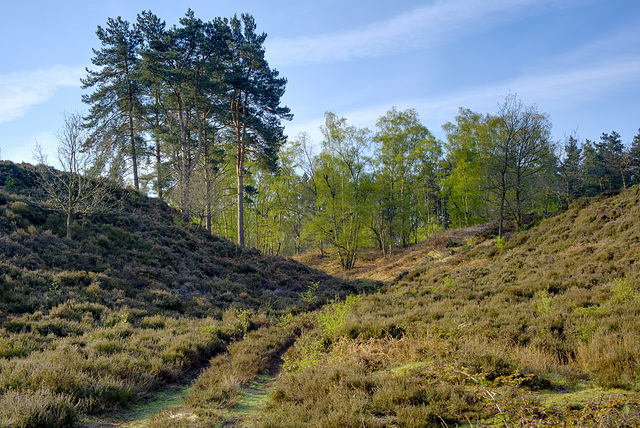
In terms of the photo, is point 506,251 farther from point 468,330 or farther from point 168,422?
point 168,422

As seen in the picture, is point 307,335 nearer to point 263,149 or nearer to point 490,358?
point 490,358

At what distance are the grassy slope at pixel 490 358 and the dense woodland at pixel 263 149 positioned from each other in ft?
46.2

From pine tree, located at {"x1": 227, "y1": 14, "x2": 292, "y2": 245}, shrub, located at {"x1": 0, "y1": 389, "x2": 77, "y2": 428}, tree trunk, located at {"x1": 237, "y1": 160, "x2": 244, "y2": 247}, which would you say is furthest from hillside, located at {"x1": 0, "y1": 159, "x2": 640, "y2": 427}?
pine tree, located at {"x1": 227, "y1": 14, "x2": 292, "y2": 245}

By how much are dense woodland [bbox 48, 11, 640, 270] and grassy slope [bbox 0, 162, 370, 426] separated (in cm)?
324

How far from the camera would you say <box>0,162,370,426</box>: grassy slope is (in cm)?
504

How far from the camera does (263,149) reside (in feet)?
85.8

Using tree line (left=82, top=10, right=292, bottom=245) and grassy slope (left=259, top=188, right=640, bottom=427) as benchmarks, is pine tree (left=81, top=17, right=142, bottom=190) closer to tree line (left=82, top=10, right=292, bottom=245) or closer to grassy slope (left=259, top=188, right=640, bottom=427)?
tree line (left=82, top=10, right=292, bottom=245)

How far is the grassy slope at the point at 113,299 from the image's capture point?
5035mm

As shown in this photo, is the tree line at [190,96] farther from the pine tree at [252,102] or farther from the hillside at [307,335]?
the hillside at [307,335]

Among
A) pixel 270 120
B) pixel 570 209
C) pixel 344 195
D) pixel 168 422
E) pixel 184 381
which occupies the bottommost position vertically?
pixel 184 381

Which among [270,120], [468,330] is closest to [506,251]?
[468,330]

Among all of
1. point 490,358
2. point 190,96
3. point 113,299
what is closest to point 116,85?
point 190,96

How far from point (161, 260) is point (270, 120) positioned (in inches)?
545

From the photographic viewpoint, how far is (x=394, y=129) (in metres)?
33.7
